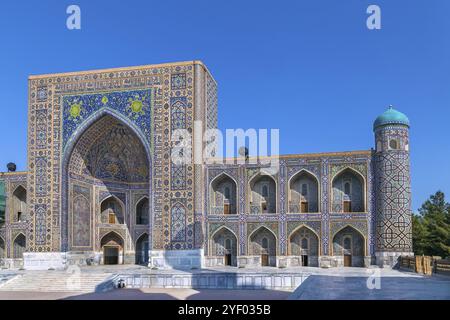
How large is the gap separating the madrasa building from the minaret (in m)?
0.04

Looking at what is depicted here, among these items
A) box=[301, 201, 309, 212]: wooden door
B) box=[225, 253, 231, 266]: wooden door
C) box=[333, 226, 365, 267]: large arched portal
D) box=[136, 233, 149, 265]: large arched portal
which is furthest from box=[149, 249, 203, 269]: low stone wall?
box=[333, 226, 365, 267]: large arched portal

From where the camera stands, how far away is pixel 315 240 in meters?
25.2

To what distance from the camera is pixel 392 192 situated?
23391mm

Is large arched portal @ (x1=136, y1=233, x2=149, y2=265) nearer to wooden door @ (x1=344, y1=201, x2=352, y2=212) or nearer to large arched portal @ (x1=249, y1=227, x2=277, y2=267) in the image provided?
large arched portal @ (x1=249, y1=227, x2=277, y2=267)

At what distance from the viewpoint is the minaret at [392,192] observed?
76.2 ft

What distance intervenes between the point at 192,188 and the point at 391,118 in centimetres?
942

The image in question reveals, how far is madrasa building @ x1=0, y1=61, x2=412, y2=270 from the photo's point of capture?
2397 cm

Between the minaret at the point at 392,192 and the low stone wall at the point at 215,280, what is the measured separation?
18.1 ft

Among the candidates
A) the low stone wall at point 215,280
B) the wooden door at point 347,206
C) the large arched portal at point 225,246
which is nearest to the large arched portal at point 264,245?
the large arched portal at point 225,246

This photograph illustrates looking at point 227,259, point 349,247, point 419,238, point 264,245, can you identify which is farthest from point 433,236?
point 227,259
